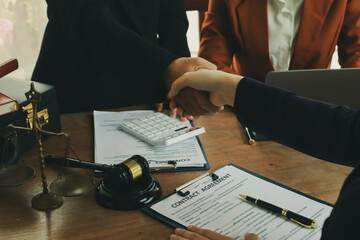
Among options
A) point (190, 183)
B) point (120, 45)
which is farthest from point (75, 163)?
point (120, 45)

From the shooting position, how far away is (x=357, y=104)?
3.35ft

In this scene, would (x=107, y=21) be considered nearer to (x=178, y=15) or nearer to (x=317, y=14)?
(x=178, y=15)

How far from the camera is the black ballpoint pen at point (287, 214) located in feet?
2.37

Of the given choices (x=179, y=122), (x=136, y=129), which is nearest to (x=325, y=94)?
(x=179, y=122)

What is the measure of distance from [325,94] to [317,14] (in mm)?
772

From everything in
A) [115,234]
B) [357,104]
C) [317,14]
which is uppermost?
[317,14]

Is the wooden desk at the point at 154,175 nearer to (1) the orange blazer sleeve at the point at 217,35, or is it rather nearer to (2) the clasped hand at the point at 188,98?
(2) the clasped hand at the point at 188,98

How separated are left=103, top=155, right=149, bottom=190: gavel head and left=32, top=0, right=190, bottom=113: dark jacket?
466 mm

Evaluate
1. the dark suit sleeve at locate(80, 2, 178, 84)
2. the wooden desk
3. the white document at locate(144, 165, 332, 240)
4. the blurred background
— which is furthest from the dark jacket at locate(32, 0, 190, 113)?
the blurred background

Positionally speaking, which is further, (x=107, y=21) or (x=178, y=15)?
(x=178, y=15)

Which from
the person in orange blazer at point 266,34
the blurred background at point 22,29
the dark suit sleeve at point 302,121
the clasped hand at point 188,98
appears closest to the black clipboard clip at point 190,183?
the dark suit sleeve at point 302,121

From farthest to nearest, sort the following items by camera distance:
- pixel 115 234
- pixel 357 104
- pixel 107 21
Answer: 1. pixel 107 21
2. pixel 357 104
3. pixel 115 234

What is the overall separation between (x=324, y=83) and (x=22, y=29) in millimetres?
1877

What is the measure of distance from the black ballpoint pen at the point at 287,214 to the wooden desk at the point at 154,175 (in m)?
0.11
